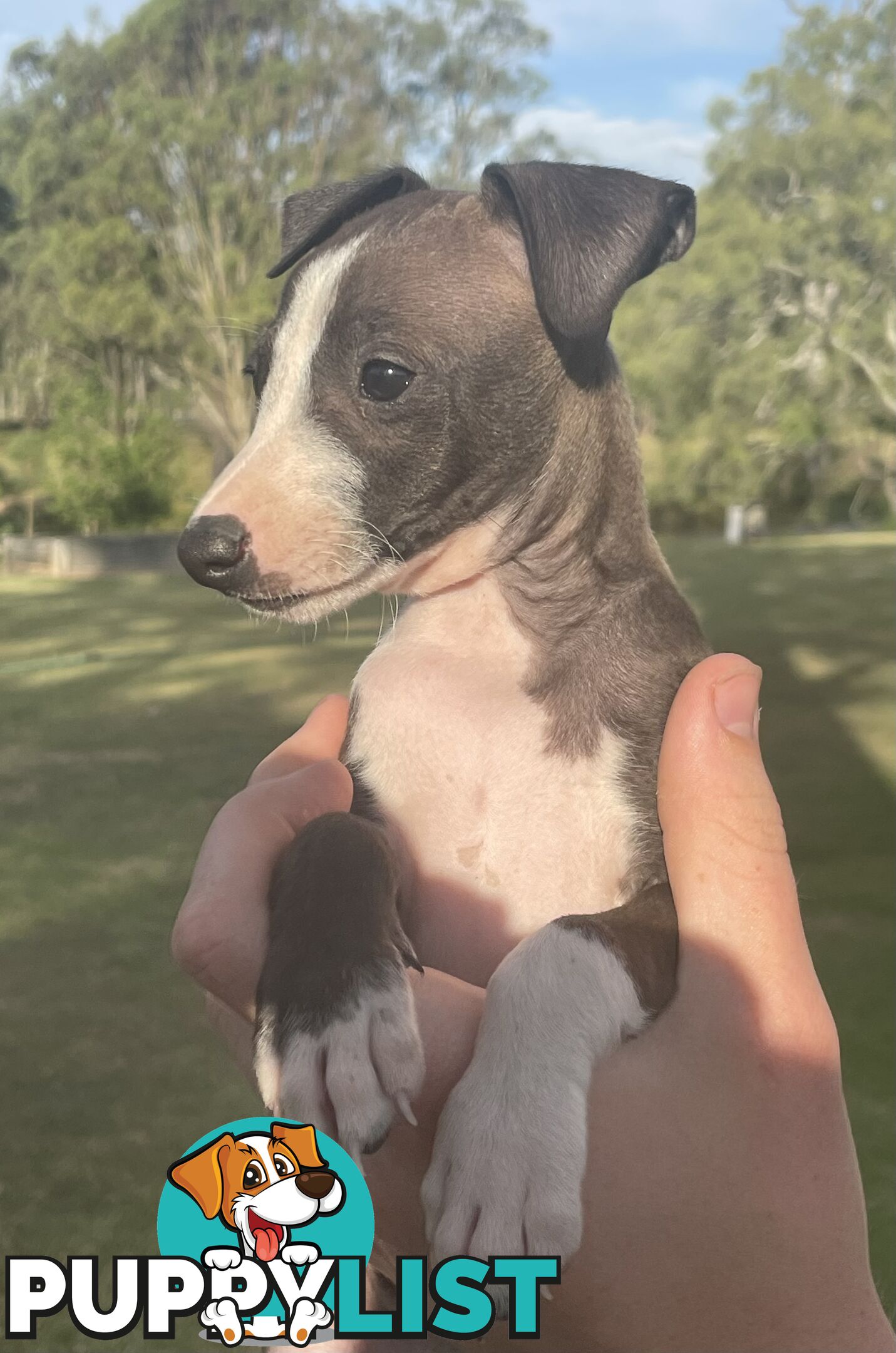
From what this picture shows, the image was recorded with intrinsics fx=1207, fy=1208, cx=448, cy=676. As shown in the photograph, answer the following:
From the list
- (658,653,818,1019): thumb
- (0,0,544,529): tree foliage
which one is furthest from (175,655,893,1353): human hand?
(0,0,544,529): tree foliage

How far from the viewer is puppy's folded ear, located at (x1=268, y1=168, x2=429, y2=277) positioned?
1464 mm

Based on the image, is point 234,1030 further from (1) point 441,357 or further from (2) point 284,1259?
(1) point 441,357

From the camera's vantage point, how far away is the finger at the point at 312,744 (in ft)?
5.33

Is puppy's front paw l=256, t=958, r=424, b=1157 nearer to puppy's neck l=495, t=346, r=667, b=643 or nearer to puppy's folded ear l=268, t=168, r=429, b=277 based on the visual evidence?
puppy's neck l=495, t=346, r=667, b=643

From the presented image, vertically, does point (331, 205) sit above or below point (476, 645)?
above

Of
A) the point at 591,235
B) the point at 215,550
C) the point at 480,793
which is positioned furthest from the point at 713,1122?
the point at 591,235

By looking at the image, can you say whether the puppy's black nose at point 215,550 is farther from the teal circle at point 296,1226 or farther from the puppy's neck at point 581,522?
the teal circle at point 296,1226

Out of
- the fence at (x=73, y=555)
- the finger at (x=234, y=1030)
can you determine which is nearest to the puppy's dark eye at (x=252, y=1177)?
the finger at (x=234, y=1030)

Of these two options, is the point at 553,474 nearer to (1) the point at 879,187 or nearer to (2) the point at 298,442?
(2) the point at 298,442

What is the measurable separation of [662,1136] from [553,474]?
716 mm

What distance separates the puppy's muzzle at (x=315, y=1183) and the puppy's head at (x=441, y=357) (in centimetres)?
51

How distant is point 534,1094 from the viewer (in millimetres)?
1058

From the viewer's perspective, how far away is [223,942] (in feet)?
4.52

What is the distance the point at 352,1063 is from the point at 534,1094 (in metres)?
0.16
